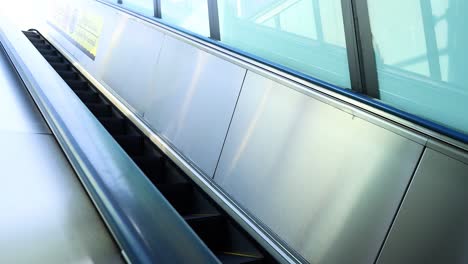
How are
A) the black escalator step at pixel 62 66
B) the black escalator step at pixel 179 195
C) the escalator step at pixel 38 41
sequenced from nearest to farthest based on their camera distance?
the black escalator step at pixel 179 195 → the black escalator step at pixel 62 66 → the escalator step at pixel 38 41

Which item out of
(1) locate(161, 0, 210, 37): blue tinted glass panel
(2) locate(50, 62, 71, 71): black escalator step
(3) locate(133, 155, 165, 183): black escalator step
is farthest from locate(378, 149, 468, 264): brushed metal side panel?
(2) locate(50, 62, 71, 71): black escalator step

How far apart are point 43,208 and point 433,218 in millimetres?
1677

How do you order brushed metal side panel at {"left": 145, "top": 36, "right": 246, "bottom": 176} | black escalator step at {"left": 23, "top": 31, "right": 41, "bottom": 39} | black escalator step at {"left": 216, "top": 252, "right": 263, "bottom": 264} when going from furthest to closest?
black escalator step at {"left": 23, "top": 31, "right": 41, "bottom": 39} < brushed metal side panel at {"left": 145, "top": 36, "right": 246, "bottom": 176} < black escalator step at {"left": 216, "top": 252, "right": 263, "bottom": 264}

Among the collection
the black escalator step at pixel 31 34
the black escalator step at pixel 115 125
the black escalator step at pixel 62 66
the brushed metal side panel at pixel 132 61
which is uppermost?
the brushed metal side panel at pixel 132 61

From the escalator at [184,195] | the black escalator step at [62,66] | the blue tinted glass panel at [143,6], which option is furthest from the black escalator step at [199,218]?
the black escalator step at [62,66]

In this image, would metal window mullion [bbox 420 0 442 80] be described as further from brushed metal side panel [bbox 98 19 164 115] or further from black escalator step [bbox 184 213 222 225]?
brushed metal side panel [bbox 98 19 164 115]

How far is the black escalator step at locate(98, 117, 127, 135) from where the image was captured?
4.37 metres

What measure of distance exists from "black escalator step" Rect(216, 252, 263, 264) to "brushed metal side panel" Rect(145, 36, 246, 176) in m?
0.83

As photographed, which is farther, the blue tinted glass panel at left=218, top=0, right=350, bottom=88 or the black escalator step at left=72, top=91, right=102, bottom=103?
the black escalator step at left=72, top=91, right=102, bottom=103

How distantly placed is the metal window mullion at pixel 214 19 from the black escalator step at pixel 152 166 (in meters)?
1.36

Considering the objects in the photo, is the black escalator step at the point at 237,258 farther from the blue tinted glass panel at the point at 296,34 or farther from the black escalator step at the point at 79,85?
the black escalator step at the point at 79,85

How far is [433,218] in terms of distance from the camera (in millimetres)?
2004

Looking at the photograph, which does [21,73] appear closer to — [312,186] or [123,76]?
[312,186]

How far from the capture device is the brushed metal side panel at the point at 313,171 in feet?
7.42
